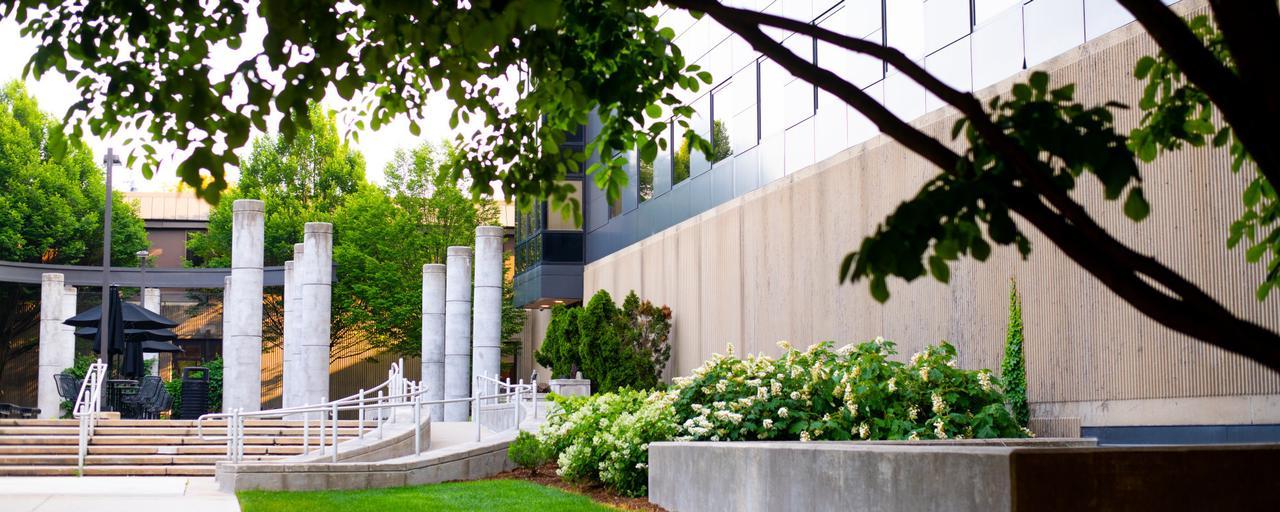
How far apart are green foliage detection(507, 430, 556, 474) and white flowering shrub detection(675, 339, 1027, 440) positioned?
354cm

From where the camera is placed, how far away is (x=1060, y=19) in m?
12.6

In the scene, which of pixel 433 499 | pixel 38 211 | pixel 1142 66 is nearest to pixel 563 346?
pixel 433 499

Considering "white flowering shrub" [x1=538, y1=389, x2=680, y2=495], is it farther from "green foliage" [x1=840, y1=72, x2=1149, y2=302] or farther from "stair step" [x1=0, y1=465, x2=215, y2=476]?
"green foliage" [x1=840, y1=72, x2=1149, y2=302]

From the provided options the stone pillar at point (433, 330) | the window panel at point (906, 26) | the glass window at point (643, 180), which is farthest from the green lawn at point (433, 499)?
the stone pillar at point (433, 330)

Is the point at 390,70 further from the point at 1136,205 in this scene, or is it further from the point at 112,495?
the point at 112,495

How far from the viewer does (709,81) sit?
6707 millimetres

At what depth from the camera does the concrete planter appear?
24594 millimetres

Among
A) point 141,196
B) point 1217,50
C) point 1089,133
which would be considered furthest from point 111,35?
point 141,196

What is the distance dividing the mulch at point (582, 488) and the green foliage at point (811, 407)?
0.52 feet

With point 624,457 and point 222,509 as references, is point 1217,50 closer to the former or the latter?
point 624,457

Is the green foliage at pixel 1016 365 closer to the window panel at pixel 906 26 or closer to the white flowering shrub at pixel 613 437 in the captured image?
the white flowering shrub at pixel 613 437

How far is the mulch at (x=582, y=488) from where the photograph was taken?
12133mm

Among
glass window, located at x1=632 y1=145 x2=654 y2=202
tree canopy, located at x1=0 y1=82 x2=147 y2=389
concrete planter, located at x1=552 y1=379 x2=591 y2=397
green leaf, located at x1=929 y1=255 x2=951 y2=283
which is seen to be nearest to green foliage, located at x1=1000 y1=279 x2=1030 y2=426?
green leaf, located at x1=929 y1=255 x2=951 y2=283

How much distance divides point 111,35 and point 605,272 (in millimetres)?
23746
